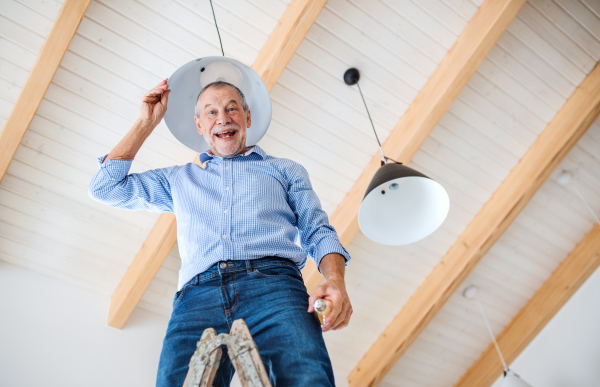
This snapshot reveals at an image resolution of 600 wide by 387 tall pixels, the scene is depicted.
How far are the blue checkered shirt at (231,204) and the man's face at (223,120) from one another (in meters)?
0.04

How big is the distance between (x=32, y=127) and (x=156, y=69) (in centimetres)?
82

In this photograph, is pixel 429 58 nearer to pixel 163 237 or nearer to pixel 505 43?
pixel 505 43

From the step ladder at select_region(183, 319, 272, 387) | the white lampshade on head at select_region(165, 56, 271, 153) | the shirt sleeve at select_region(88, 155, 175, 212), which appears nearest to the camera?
the step ladder at select_region(183, 319, 272, 387)

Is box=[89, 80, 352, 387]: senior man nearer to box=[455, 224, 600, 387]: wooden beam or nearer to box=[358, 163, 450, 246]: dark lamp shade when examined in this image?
box=[358, 163, 450, 246]: dark lamp shade

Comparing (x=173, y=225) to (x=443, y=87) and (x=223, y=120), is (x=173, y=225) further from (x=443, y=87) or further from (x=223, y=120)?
(x=443, y=87)

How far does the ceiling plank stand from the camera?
2.77 meters

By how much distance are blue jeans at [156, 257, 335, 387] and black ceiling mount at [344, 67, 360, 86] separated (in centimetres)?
209

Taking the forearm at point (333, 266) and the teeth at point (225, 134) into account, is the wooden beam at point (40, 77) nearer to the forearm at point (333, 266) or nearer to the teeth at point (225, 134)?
the teeth at point (225, 134)

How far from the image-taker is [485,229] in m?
3.54

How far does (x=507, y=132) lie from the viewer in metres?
3.42

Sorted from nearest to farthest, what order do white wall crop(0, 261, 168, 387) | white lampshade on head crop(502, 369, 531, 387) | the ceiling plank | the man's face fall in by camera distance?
the man's face → white wall crop(0, 261, 168, 387) → the ceiling plank → white lampshade on head crop(502, 369, 531, 387)

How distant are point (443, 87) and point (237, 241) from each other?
2.27 m

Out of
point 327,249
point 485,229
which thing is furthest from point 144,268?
point 485,229

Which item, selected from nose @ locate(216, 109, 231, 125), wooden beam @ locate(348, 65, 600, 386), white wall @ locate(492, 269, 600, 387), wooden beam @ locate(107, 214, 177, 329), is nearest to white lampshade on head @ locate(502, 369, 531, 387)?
wooden beam @ locate(348, 65, 600, 386)
